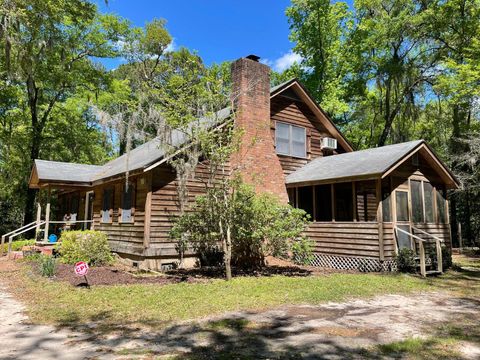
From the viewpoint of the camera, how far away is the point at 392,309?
25.7 ft

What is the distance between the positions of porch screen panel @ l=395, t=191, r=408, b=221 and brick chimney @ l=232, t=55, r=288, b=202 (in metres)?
4.34

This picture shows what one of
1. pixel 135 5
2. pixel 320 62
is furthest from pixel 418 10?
pixel 135 5

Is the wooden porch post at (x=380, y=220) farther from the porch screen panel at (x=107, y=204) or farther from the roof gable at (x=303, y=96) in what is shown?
the porch screen panel at (x=107, y=204)

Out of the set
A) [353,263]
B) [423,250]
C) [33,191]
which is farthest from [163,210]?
[33,191]

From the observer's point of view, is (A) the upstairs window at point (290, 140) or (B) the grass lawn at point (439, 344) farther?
(A) the upstairs window at point (290, 140)

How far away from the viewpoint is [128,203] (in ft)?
47.4

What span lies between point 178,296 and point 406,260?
26.3ft

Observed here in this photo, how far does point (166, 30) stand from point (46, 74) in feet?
41.3

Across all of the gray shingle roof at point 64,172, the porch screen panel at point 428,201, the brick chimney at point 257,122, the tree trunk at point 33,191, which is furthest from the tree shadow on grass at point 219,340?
the tree trunk at point 33,191

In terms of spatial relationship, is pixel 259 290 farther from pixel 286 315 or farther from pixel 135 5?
pixel 135 5

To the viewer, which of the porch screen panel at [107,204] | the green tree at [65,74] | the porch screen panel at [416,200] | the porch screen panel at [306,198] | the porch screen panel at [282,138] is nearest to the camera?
the porch screen panel at [416,200]

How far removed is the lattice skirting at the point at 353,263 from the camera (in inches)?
500

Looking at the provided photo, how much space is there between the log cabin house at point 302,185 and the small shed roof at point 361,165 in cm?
5

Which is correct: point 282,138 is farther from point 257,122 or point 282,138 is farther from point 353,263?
point 353,263
